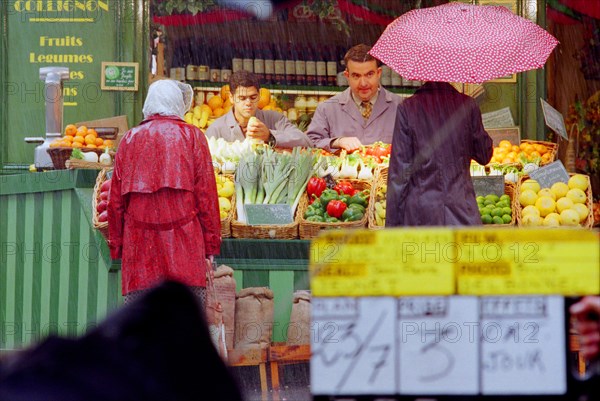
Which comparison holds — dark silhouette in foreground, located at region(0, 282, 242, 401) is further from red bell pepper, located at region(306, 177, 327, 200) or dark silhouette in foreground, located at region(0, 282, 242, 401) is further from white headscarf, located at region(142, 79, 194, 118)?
red bell pepper, located at region(306, 177, 327, 200)

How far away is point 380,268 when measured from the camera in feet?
8.02

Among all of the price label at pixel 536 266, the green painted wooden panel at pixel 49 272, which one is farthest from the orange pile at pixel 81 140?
the price label at pixel 536 266

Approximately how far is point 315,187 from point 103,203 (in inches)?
59.1

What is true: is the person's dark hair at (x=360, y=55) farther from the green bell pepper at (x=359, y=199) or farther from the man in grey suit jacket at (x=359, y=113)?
the green bell pepper at (x=359, y=199)

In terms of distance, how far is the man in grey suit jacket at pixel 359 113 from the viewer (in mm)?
9125

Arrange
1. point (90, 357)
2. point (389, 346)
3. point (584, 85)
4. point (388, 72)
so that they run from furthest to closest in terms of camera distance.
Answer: point (584, 85)
point (388, 72)
point (389, 346)
point (90, 357)

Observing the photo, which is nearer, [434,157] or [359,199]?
[434,157]

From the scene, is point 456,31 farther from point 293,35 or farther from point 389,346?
point 293,35

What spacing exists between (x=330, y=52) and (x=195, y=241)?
6.83 meters

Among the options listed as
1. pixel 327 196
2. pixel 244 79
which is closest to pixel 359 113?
pixel 244 79

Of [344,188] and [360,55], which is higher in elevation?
[360,55]

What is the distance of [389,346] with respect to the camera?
243 cm

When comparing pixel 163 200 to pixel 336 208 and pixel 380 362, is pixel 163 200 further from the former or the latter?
pixel 380 362

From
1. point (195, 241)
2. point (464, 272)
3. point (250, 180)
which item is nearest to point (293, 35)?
point (250, 180)
